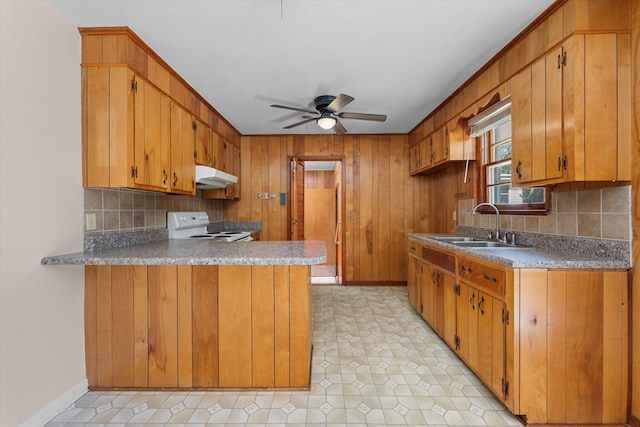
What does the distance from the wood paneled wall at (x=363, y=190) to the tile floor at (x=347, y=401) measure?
2089 millimetres

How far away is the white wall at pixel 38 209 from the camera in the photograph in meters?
1.40

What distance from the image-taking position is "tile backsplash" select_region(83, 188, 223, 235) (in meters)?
1.96

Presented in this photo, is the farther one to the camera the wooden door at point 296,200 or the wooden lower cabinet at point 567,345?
the wooden door at point 296,200

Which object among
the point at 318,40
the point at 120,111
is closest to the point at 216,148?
the point at 120,111

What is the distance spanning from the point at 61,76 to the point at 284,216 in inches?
123

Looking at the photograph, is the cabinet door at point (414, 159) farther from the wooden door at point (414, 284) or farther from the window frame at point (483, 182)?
the wooden door at point (414, 284)

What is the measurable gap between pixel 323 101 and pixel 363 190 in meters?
1.92

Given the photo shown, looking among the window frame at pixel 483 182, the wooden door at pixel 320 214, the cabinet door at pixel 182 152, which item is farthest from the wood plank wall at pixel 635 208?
the wooden door at pixel 320 214

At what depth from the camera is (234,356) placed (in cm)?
181

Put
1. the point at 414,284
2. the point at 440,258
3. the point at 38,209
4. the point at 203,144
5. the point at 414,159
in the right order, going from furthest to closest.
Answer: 1. the point at 414,159
2. the point at 414,284
3. the point at 203,144
4. the point at 440,258
5. the point at 38,209

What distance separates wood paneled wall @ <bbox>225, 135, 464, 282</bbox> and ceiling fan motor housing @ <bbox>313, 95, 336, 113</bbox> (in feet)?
4.99

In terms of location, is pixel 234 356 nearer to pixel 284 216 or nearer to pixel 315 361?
pixel 315 361

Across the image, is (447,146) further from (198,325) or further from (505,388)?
(198,325)

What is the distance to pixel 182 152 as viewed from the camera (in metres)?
2.55
